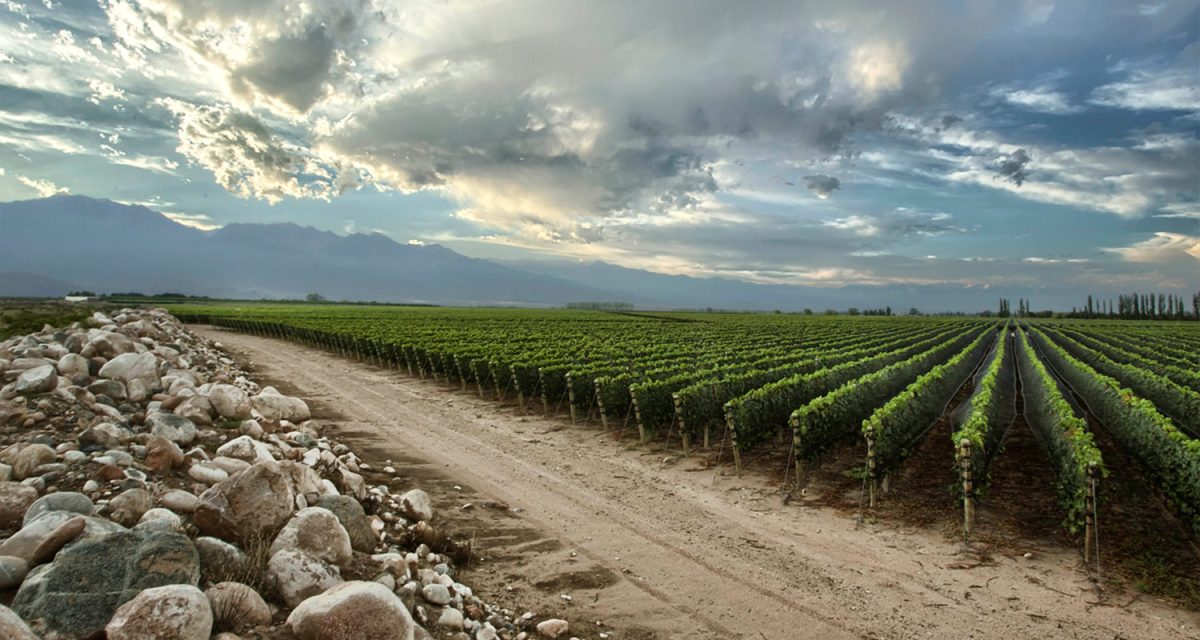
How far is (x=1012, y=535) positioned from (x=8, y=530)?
1421 centimetres

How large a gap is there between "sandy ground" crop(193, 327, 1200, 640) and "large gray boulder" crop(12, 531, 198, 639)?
3.70m

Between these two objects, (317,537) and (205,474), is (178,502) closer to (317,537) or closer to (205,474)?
(205,474)

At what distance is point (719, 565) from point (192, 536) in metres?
6.82

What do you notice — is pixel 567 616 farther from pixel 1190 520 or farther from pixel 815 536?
pixel 1190 520

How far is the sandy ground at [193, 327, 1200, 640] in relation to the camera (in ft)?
25.1

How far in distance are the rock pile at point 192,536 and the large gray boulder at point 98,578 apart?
0.04 ft

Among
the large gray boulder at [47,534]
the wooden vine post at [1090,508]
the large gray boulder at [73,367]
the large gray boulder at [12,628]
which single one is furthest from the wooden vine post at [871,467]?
the large gray boulder at [73,367]

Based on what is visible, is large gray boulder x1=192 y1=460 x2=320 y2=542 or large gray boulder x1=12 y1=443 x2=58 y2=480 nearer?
large gray boulder x1=192 y1=460 x2=320 y2=542

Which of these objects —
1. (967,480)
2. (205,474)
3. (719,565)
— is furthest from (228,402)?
(967,480)

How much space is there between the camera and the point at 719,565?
358 inches

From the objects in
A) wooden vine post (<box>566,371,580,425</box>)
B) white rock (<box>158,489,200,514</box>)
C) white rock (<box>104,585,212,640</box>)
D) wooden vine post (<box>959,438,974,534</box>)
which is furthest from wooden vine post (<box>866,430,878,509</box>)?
white rock (<box>158,489,200,514</box>)

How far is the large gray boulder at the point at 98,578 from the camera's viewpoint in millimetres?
4941

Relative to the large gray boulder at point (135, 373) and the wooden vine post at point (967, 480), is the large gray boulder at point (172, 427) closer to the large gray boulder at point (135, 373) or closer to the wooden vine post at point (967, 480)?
the large gray boulder at point (135, 373)

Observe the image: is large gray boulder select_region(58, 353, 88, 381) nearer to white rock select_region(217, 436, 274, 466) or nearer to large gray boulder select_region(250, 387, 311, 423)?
large gray boulder select_region(250, 387, 311, 423)
